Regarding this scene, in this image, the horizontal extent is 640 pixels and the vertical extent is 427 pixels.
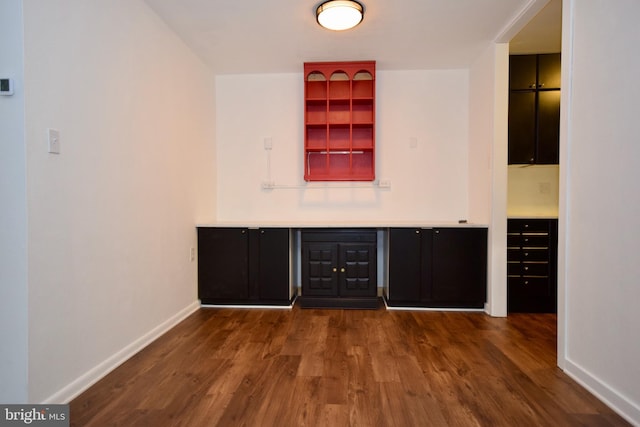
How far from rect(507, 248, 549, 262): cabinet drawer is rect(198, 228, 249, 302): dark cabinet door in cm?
259

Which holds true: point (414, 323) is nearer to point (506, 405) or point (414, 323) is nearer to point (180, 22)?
point (506, 405)

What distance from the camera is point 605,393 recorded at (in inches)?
66.4

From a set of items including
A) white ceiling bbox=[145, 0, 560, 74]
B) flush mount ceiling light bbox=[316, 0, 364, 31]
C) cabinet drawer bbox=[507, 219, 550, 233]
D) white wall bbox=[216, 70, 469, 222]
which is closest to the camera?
flush mount ceiling light bbox=[316, 0, 364, 31]

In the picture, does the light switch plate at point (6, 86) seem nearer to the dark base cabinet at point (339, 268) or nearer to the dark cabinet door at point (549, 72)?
the dark base cabinet at point (339, 268)

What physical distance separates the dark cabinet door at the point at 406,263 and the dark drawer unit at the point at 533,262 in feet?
2.82

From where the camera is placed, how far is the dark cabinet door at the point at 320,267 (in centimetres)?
327

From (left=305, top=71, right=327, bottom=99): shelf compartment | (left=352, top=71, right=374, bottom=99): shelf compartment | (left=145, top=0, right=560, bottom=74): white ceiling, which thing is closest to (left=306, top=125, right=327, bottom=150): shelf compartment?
(left=305, top=71, right=327, bottom=99): shelf compartment

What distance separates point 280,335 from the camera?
8.46 ft

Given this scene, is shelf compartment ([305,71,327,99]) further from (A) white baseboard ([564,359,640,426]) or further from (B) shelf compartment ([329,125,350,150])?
(A) white baseboard ([564,359,640,426])

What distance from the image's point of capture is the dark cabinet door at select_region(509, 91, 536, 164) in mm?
3215

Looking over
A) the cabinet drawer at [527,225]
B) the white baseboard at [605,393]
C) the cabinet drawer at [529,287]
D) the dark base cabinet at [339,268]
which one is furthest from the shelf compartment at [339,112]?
the white baseboard at [605,393]

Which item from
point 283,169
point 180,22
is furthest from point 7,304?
point 283,169

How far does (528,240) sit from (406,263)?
3.83 feet

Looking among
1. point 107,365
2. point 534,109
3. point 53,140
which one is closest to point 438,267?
point 534,109
